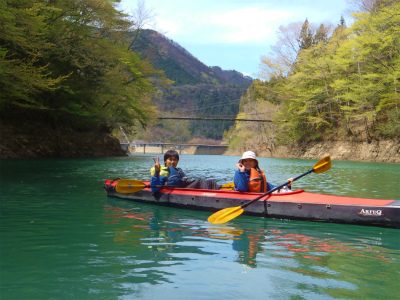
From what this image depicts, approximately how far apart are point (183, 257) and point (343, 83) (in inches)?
1478

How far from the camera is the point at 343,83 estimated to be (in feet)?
126

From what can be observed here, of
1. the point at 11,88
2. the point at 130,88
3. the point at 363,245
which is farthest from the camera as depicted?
the point at 130,88

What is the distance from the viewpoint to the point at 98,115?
28.4 m

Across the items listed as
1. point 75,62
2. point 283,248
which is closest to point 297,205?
point 283,248

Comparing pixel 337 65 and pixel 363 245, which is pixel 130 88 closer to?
pixel 337 65

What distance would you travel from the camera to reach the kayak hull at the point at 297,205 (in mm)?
6336

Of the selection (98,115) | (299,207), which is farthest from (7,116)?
(299,207)

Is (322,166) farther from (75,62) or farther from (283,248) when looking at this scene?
(75,62)

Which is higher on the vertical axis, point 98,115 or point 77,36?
point 77,36

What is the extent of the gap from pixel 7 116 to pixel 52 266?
22.7 m

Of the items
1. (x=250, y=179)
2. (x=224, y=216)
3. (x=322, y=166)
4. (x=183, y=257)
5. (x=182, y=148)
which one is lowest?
(x=183, y=257)

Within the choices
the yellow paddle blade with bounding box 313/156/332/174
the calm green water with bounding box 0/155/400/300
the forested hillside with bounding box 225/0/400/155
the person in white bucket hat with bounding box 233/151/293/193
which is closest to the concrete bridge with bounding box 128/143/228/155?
the forested hillside with bounding box 225/0/400/155

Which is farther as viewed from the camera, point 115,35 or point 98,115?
point 98,115

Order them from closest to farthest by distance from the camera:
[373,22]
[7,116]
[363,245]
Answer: [363,245] < [7,116] < [373,22]
